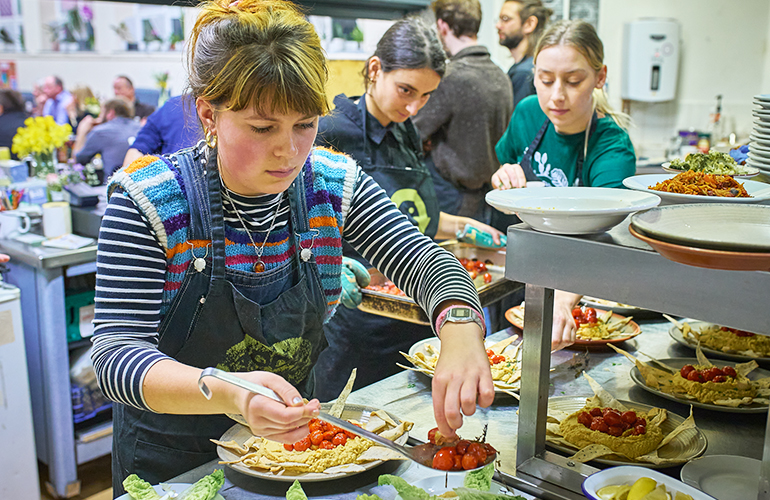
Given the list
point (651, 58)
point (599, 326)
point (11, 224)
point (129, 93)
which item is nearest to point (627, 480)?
point (599, 326)

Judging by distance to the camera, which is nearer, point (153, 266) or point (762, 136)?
point (153, 266)

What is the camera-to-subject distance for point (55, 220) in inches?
130

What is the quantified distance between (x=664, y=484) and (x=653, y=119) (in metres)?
6.11

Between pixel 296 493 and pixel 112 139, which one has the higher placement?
pixel 112 139

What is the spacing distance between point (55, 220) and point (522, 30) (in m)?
2.98

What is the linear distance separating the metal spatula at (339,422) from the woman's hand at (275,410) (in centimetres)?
1

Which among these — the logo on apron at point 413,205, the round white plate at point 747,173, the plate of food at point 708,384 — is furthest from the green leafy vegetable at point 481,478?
the logo on apron at point 413,205

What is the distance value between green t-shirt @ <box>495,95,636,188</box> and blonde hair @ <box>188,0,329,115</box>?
146 centimetres

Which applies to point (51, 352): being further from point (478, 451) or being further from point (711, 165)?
point (711, 165)

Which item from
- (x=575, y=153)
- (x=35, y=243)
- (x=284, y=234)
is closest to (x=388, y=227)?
(x=284, y=234)

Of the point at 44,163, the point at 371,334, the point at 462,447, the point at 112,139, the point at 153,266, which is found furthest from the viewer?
the point at 112,139

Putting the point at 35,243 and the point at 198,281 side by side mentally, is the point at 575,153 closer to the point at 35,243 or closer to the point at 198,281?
the point at 198,281

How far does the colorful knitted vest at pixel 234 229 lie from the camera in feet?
4.24

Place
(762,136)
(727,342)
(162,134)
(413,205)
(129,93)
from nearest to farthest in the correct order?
(762,136) → (727,342) → (413,205) → (162,134) → (129,93)
